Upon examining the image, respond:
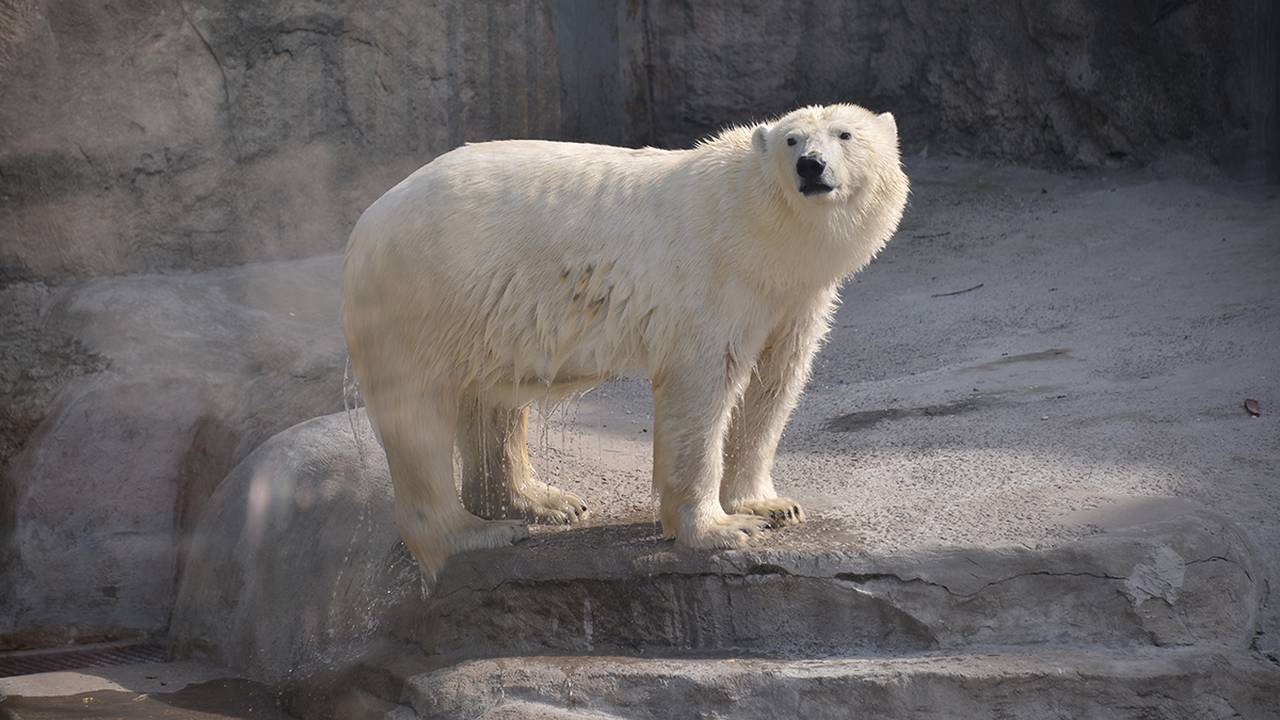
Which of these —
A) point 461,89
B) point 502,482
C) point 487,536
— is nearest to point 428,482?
point 487,536

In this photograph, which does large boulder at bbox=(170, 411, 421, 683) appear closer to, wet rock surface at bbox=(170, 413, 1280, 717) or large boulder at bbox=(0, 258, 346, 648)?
wet rock surface at bbox=(170, 413, 1280, 717)

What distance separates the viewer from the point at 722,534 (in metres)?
4.00

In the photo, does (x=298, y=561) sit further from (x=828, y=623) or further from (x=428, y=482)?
(x=828, y=623)

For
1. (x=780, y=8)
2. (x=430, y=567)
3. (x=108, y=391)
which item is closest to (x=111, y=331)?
(x=108, y=391)

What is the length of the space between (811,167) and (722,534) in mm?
1070

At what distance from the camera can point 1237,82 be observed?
25.8 ft

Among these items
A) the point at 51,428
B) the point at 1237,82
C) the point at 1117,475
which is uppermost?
the point at 1237,82

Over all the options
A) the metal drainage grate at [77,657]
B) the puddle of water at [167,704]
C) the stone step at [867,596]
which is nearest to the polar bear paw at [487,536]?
the stone step at [867,596]

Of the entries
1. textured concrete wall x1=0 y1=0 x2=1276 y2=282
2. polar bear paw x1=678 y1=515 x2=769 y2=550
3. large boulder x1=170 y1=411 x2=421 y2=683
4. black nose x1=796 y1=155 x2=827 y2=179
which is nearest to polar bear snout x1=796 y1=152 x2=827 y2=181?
black nose x1=796 y1=155 x2=827 y2=179

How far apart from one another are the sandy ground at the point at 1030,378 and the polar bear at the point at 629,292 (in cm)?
55

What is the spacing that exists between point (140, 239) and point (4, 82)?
97 cm

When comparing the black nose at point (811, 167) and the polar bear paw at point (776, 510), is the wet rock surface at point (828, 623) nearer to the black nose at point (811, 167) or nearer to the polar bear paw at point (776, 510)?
the polar bear paw at point (776, 510)

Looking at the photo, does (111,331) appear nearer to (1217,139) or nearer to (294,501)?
(294,501)

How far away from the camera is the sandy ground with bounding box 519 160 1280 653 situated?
432 cm
